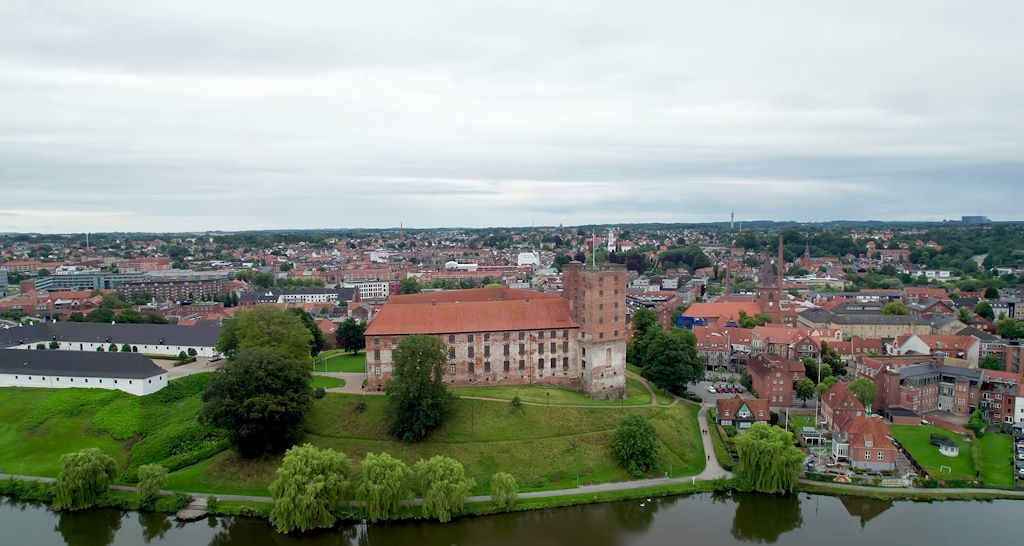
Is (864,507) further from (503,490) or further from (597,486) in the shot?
(503,490)

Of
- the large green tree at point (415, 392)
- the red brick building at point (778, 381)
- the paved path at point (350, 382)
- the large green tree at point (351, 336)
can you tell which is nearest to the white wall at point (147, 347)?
the large green tree at point (351, 336)

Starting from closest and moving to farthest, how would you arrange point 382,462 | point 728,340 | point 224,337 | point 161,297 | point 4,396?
point 382,462
point 4,396
point 224,337
point 728,340
point 161,297

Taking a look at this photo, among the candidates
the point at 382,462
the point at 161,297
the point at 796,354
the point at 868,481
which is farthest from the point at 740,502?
the point at 161,297

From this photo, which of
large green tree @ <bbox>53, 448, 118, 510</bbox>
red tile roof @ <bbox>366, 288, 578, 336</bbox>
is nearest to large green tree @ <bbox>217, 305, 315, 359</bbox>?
red tile roof @ <bbox>366, 288, 578, 336</bbox>

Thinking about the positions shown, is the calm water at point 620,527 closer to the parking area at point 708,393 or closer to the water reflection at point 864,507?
the water reflection at point 864,507

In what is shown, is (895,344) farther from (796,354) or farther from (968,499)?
(968,499)

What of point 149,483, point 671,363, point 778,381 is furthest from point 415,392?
point 778,381
